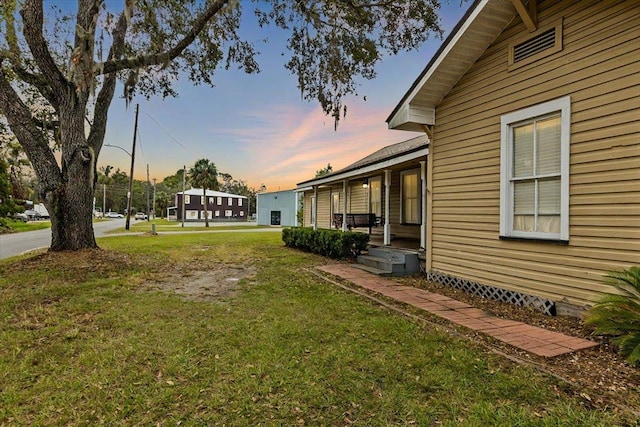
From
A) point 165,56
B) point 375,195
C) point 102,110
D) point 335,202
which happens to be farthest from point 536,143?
point 335,202

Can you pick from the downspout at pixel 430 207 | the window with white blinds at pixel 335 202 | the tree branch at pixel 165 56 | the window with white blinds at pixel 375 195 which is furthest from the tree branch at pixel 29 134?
the window with white blinds at pixel 335 202

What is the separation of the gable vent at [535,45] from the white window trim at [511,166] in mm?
833

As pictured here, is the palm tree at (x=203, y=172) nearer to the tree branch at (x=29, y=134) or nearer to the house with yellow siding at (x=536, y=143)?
the tree branch at (x=29, y=134)

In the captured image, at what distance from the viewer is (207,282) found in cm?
731

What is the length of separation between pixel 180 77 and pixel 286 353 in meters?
10.7

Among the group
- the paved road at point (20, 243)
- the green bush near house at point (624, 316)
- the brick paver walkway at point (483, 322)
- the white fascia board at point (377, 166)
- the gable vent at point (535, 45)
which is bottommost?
the paved road at point (20, 243)

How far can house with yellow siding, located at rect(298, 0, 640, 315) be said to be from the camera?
4.07m

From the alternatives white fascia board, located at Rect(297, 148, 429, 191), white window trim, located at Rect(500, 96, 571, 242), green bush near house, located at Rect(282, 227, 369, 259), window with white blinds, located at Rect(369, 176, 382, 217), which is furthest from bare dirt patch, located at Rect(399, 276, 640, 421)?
window with white blinds, located at Rect(369, 176, 382, 217)

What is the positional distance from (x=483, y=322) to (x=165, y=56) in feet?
29.8

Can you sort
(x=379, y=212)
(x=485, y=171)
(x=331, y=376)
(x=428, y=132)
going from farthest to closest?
(x=379, y=212) < (x=428, y=132) < (x=485, y=171) < (x=331, y=376)

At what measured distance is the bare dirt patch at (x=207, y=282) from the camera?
6.20 meters

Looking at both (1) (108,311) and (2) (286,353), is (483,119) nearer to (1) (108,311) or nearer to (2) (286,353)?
(2) (286,353)

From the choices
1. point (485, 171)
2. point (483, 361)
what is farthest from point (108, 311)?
point (485, 171)

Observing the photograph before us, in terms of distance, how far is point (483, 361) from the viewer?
326 cm
